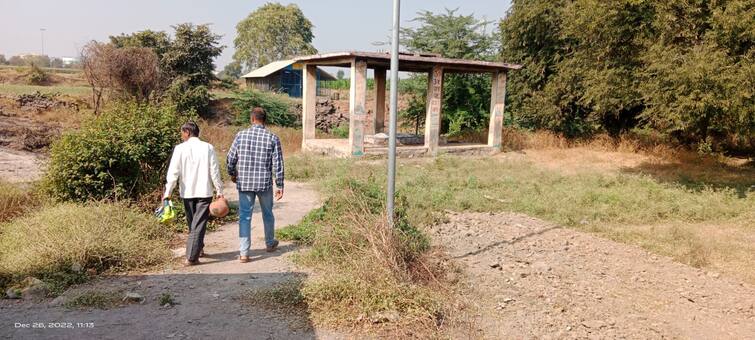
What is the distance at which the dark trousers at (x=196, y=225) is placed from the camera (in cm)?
525

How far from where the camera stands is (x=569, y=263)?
18.8 feet

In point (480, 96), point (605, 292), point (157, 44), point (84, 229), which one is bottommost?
point (605, 292)

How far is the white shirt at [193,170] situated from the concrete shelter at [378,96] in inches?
321

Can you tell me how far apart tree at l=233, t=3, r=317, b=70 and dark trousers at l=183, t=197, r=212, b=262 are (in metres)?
51.9

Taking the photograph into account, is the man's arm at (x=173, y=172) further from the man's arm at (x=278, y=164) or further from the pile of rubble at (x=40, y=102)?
the pile of rubble at (x=40, y=102)

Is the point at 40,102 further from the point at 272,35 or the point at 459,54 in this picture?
the point at 272,35

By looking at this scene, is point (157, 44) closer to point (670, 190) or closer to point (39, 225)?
point (39, 225)

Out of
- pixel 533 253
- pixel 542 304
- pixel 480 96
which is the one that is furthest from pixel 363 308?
pixel 480 96

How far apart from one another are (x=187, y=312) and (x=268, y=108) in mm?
20736

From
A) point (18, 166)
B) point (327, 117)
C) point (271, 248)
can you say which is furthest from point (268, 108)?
point (271, 248)

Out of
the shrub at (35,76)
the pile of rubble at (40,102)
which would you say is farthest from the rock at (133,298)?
the shrub at (35,76)

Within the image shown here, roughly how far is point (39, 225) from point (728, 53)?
37.5 ft

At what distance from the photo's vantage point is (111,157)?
6547 mm

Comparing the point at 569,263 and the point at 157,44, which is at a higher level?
the point at 157,44
